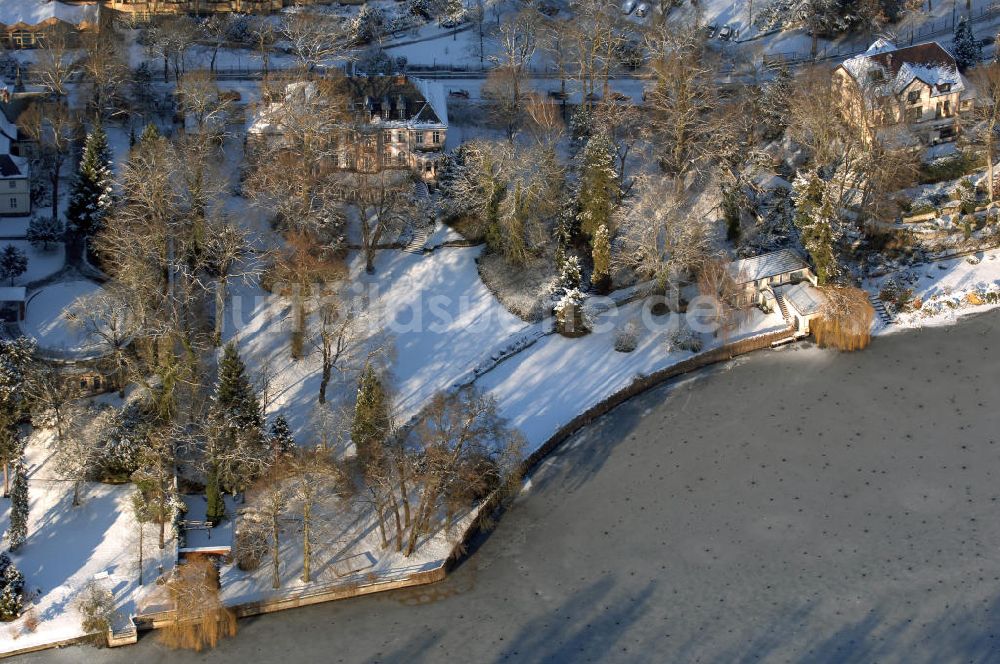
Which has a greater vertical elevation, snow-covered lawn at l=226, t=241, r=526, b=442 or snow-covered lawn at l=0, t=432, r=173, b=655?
snow-covered lawn at l=226, t=241, r=526, b=442

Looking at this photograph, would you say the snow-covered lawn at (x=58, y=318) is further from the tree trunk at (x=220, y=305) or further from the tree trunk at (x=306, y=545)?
the tree trunk at (x=306, y=545)

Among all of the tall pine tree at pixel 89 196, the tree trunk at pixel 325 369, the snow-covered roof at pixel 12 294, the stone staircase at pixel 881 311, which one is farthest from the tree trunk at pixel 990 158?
the snow-covered roof at pixel 12 294

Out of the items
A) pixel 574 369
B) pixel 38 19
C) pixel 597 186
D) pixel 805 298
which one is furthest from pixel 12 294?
pixel 805 298

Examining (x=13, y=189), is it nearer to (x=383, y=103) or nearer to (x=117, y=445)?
(x=383, y=103)

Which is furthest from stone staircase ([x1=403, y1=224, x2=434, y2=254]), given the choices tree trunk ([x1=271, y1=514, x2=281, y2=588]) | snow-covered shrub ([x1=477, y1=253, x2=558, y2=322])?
tree trunk ([x1=271, y1=514, x2=281, y2=588])

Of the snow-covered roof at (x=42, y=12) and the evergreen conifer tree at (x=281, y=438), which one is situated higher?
the snow-covered roof at (x=42, y=12)

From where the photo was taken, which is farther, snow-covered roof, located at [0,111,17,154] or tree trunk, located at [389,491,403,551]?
snow-covered roof, located at [0,111,17,154]

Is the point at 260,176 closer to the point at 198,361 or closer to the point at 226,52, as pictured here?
the point at 198,361

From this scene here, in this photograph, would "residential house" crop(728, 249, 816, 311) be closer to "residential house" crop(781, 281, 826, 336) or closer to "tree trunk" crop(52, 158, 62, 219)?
"residential house" crop(781, 281, 826, 336)
